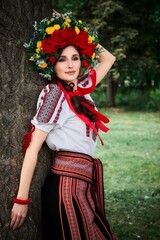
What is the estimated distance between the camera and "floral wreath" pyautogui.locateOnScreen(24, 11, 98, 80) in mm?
2262

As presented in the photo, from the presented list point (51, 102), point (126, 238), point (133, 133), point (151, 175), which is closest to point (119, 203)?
point (126, 238)

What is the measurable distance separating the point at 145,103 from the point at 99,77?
17181mm

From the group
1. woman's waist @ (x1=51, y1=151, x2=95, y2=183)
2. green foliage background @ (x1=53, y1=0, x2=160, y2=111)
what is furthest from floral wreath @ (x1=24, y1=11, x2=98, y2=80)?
green foliage background @ (x1=53, y1=0, x2=160, y2=111)

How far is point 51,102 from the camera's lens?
7.32 feet

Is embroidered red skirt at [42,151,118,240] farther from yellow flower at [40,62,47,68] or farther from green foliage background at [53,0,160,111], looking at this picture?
green foliage background at [53,0,160,111]

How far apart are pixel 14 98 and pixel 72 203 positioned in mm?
775

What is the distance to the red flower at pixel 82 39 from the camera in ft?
7.73

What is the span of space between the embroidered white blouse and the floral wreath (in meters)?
0.16

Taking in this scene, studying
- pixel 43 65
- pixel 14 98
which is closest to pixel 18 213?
pixel 14 98

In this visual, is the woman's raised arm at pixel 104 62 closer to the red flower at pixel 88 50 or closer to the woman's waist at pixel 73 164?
the red flower at pixel 88 50

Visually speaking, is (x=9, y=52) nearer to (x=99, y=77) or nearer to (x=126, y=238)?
(x=99, y=77)

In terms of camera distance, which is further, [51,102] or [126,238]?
[126,238]

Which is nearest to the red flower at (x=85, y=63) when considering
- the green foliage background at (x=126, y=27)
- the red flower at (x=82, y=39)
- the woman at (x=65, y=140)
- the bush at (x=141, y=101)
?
the woman at (x=65, y=140)

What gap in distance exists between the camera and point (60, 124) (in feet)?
7.37
